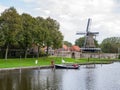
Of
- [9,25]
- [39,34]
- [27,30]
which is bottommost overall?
[39,34]

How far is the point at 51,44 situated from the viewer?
13300 cm

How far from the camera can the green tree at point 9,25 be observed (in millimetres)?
106500

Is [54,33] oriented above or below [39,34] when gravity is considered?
above

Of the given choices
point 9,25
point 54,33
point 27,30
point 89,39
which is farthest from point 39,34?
point 89,39

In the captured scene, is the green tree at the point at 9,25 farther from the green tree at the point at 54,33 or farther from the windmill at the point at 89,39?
the windmill at the point at 89,39

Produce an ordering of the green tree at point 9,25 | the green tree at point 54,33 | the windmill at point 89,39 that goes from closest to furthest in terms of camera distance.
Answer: the green tree at point 9,25, the green tree at point 54,33, the windmill at point 89,39

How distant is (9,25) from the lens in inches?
4277

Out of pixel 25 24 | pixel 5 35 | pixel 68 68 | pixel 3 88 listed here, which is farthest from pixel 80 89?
pixel 25 24

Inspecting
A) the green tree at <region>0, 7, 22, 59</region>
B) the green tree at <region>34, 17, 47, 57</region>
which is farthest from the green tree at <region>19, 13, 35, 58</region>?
the green tree at <region>0, 7, 22, 59</region>

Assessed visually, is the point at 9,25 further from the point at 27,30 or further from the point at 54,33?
the point at 54,33

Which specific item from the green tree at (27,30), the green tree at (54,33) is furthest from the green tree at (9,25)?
the green tree at (54,33)

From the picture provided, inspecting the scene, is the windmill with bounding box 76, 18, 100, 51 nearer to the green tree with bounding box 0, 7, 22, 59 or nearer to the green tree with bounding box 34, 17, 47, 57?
the green tree with bounding box 34, 17, 47, 57

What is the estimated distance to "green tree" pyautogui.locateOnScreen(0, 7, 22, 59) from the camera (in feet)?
349

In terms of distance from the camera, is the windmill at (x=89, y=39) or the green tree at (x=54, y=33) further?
the windmill at (x=89, y=39)
